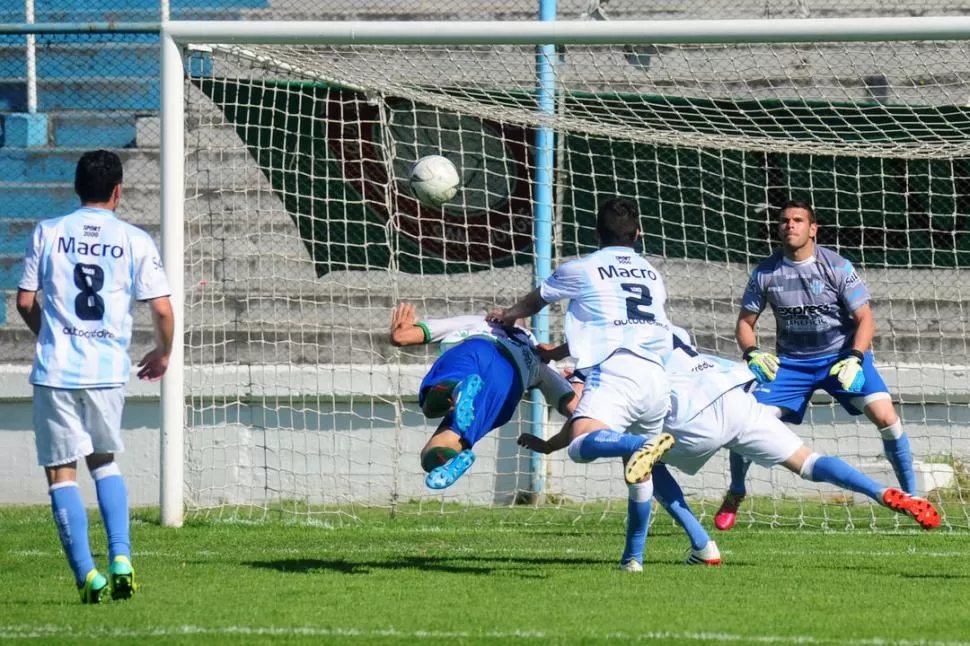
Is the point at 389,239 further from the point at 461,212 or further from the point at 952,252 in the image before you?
the point at 952,252

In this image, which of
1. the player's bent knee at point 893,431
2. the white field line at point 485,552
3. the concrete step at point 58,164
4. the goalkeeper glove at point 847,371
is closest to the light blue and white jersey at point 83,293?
the white field line at point 485,552

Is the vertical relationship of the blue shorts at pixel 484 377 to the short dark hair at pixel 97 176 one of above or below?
below

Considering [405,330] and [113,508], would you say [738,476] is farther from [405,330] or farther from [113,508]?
[113,508]

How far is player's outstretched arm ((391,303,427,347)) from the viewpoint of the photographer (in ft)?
21.5

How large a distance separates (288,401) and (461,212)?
1930 mm

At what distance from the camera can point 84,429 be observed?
538cm

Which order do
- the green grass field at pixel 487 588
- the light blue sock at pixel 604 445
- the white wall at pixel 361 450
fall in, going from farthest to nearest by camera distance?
1. the white wall at pixel 361 450
2. the light blue sock at pixel 604 445
3. the green grass field at pixel 487 588

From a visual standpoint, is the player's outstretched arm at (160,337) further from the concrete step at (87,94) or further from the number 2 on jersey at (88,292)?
the concrete step at (87,94)

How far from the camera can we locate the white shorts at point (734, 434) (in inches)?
254

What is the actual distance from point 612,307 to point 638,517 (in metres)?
0.94

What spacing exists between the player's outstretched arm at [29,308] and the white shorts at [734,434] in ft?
9.17

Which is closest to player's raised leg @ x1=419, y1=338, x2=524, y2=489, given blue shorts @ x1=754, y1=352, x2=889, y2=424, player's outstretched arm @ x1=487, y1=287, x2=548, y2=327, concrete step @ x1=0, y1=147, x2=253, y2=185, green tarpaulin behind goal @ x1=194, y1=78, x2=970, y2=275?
player's outstretched arm @ x1=487, y1=287, x2=548, y2=327

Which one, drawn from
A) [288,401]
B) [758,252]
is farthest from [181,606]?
[758,252]

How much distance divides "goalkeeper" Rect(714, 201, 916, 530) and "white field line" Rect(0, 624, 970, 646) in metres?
3.62
